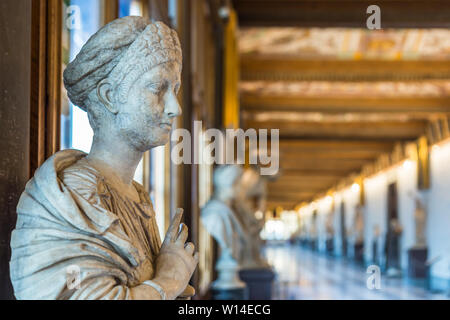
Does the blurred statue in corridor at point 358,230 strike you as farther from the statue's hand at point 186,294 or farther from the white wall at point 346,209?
the statue's hand at point 186,294

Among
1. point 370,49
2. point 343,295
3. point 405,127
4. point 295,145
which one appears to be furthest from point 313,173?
point 343,295

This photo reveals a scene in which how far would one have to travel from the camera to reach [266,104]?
2225 centimetres

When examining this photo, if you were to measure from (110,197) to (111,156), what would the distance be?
0.14m

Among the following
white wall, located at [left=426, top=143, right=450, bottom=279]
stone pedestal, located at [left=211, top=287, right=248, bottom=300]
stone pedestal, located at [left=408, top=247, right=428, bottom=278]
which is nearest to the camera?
stone pedestal, located at [left=211, top=287, right=248, bottom=300]

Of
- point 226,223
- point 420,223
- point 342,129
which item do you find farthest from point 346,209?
point 226,223

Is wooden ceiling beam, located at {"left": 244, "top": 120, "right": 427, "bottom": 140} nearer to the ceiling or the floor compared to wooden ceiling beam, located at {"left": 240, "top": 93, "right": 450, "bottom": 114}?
nearer to the floor

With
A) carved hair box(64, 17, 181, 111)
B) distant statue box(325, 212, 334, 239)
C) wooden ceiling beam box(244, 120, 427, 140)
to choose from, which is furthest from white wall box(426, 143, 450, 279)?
distant statue box(325, 212, 334, 239)

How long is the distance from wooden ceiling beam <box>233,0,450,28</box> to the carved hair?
36.9 feet

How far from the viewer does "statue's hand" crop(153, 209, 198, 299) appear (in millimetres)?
1790

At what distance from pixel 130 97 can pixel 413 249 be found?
21743 millimetres

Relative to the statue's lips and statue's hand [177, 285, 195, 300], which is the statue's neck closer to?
the statue's lips

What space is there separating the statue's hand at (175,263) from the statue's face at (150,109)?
0.29m

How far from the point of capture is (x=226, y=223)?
23.9ft

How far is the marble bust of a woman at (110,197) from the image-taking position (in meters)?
1.57
